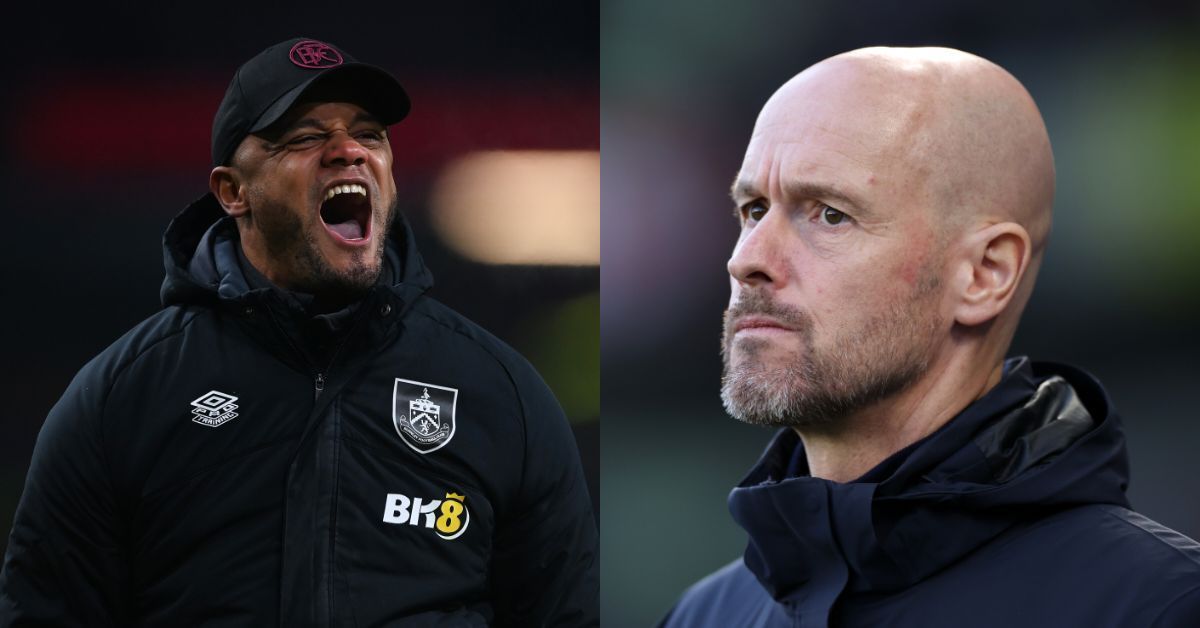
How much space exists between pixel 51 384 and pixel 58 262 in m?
0.13

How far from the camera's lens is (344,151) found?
4.64 feet

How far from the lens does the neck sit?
1392 millimetres

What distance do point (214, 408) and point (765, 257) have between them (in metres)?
0.59

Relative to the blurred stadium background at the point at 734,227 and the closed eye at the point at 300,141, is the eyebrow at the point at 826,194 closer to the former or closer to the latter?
the closed eye at the point at 300,141

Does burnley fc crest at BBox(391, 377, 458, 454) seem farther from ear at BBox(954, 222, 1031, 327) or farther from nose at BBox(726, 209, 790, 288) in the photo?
ear at BBox(954, 222, 1031, 327)

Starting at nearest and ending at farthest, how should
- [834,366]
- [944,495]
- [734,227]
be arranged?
[944,495]
[834,366]
[734,227]

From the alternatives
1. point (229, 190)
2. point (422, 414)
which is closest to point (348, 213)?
point (229, 190)

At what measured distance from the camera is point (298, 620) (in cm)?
132

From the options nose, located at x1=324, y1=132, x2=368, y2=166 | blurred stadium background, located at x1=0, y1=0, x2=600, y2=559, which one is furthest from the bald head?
nose, located at x1=324, y1=132, x2=368, y2=166

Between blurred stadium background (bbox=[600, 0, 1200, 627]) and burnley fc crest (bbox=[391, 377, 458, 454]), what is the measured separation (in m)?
1.11

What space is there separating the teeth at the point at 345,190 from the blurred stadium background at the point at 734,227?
3.73 feet

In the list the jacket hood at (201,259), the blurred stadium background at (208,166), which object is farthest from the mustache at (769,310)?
the jacket hood at (201,259)

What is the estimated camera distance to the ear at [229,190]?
139 cm

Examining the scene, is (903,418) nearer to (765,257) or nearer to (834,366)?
(834,366)
